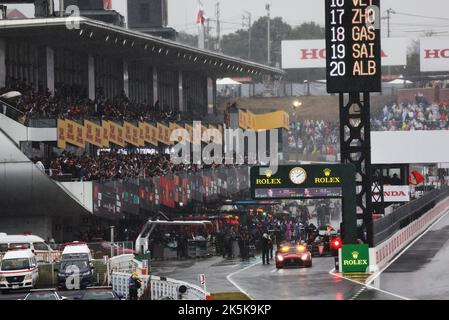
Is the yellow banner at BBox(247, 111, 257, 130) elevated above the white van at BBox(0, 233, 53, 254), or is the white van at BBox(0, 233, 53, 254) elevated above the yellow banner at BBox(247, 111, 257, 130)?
the yellow banner at BBox(247, 111, 257, 130)

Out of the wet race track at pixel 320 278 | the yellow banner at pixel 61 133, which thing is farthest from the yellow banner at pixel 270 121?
the yellow banner at pixel 61 133

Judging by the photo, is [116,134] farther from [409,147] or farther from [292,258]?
[409,147]

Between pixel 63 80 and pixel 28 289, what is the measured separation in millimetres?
25088

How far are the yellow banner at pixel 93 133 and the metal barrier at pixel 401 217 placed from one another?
1562 centimetres

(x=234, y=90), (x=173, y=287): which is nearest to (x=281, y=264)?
(x=173, y=287)

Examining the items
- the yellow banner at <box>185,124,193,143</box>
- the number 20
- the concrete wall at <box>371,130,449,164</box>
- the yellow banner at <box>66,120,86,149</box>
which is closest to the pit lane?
the number 20

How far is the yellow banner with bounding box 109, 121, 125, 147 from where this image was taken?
2429 inches

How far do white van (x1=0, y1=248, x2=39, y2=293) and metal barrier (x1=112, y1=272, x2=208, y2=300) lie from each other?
4.43 metres

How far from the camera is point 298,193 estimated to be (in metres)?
44.0

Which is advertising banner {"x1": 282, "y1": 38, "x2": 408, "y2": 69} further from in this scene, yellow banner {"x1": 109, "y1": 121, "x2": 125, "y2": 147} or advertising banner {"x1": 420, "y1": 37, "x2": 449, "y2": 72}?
yellow banner {"x1": 109, "y1": 121, "x2": 125, "y2": 147}

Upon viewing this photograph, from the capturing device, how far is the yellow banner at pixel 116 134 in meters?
61.7

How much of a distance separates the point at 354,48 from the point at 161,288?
48.0ft

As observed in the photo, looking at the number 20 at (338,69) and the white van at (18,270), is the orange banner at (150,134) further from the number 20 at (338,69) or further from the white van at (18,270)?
the white van at (18,270)
